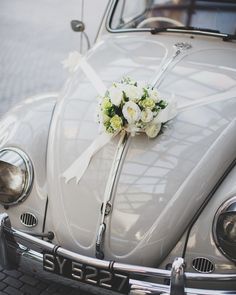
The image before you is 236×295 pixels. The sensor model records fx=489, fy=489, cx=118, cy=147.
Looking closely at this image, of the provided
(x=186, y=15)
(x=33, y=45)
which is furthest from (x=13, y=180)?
(x=33, y=45)

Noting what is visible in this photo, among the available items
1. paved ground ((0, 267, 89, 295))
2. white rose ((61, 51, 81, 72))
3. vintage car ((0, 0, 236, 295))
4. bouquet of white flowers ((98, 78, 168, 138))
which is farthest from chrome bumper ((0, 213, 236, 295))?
white rose ((61, 51, 81, 72))

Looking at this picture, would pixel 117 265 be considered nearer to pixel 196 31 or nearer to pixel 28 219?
pixel 28 219

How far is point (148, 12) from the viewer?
4.07 metres

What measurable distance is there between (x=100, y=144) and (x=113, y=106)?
24 cm

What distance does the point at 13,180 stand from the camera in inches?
113

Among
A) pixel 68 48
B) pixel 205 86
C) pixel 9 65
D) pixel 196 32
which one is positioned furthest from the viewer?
pixel 68 48

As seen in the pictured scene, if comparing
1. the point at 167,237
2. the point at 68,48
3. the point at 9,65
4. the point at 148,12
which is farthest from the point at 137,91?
the point at 68,48

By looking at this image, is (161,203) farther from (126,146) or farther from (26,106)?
(26,106)

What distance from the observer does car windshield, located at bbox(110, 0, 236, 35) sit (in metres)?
3.77

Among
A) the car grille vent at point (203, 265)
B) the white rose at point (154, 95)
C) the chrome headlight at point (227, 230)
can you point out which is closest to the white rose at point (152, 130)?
the white rose at point (154, 95)

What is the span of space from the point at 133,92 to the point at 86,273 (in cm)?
102

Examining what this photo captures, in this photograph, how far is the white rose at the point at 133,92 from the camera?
2746 mm

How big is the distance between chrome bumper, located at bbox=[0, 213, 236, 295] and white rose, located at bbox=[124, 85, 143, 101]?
0.92 m

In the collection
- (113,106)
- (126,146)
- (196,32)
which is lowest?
(126,146)
